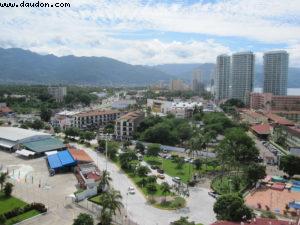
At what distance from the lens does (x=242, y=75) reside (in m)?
119

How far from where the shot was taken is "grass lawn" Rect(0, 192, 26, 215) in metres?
28.8

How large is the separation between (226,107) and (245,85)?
77.2ft

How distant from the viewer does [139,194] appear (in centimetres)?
3297

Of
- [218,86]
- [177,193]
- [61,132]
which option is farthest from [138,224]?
[218,86]

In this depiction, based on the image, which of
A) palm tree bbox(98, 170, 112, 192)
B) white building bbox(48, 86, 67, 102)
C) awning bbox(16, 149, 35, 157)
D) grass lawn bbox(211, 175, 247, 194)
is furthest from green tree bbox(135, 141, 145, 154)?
white building bbox(48, 86, 67, 102)

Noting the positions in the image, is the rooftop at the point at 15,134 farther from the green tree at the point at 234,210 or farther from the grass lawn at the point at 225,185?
the green tree at the point at 234,210

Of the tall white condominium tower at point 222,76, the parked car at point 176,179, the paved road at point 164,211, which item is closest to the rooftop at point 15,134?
the paved road at point 164,211

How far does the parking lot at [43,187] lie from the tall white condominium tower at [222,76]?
9569cm

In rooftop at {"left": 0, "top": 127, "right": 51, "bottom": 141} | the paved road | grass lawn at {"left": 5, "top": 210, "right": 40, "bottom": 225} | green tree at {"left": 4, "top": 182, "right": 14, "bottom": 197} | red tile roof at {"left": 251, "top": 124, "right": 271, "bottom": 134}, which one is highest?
red tile roof at {"left": 251, "top": 124, "right": 271, "bottom": 134}

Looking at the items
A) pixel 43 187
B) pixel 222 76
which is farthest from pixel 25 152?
pixel 222 76

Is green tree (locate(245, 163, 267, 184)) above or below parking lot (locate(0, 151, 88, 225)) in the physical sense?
above

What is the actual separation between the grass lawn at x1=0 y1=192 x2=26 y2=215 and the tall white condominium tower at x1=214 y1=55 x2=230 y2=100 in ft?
356

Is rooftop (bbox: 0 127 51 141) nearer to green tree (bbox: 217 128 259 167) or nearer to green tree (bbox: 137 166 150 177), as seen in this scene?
green tree (bbox: 137 166 150 177)

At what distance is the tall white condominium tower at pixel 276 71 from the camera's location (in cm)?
11575
